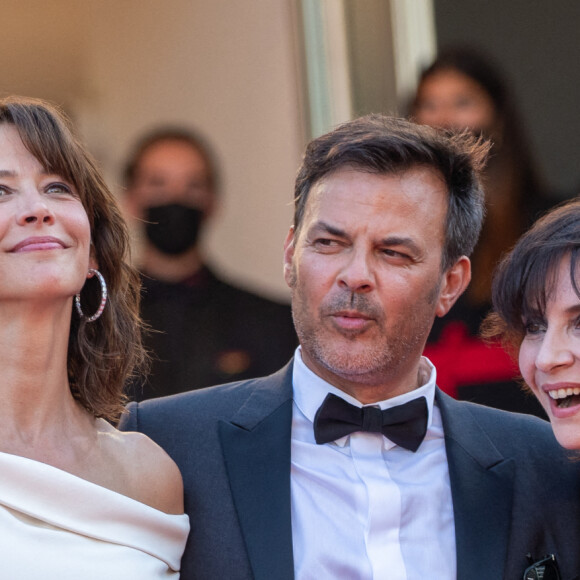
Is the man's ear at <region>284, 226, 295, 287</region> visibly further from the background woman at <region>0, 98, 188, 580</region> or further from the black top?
the black top

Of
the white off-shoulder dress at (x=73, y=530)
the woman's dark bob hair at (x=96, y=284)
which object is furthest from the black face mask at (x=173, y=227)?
the white off-shoulder dress at (x=73, y=530)

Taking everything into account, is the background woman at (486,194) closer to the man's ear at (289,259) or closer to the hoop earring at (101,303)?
the man's ear at (289,259)

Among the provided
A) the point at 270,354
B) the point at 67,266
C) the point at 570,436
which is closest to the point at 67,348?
the point at 67,266

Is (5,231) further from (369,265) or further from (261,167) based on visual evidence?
(261,167)

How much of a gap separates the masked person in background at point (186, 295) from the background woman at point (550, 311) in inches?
57.2

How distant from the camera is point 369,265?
2.76 meters

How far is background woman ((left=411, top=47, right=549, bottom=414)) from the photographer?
3.88 meters

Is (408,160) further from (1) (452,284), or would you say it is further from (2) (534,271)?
(2) (534,271)

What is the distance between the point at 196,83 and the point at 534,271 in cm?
192

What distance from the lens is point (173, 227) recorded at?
4.06 meters

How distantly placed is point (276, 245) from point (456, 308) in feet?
2.29

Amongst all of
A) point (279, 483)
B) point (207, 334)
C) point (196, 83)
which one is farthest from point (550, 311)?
point (196, 83)

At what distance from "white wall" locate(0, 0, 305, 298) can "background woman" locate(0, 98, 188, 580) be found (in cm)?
139

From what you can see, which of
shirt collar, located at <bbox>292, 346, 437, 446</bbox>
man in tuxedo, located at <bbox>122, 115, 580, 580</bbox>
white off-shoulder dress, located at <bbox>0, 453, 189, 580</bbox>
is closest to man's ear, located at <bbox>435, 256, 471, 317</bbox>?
man in tuxedo, located at <bbox>122, 115, 580, 580</bbox>
